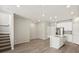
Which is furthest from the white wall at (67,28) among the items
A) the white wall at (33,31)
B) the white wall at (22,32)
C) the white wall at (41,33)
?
the white wall at (22,32)

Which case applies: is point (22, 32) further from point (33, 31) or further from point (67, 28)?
point (67, 28)

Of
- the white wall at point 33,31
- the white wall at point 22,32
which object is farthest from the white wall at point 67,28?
the white wall at point 22,32

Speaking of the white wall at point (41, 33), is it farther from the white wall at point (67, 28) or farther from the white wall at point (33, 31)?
the white wall at point (67, 28)

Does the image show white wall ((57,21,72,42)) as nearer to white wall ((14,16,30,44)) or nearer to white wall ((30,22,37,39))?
white wall ((30,22,37,39))

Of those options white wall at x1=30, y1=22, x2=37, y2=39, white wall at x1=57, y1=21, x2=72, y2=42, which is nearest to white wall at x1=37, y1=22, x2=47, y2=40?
white wall at x1=30, y1=22, x2=37, y2=39

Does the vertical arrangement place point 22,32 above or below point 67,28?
below

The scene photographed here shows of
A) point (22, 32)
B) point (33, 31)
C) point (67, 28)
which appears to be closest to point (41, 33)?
point (33, 31)

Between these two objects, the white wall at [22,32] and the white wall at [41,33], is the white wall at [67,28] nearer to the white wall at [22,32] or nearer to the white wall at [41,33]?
the white wall at [41,33]

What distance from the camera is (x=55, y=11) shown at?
7.55 feet

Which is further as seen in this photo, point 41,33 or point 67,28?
point 41,33
